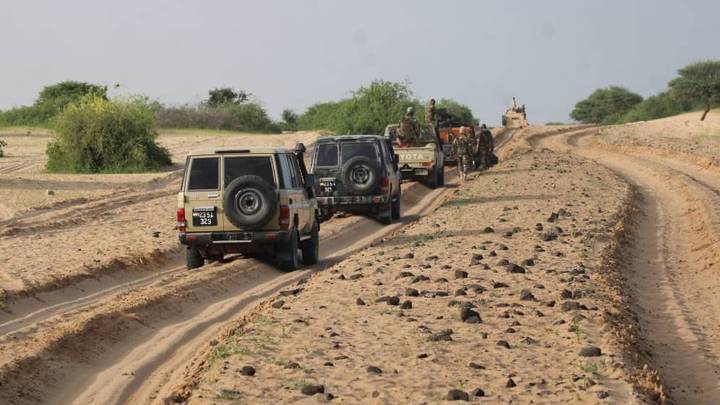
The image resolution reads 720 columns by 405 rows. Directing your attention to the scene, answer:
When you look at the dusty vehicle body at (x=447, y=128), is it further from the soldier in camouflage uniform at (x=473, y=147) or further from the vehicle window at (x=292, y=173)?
the vehicle window at (x=292, y=173)

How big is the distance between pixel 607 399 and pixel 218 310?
6.49 meters

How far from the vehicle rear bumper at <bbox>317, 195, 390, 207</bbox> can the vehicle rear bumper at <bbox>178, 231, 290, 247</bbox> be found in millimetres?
7076

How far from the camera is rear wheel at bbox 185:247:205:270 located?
1778cm

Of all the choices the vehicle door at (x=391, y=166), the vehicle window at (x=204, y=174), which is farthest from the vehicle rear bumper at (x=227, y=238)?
the vehicle door at (x=391, y=166)

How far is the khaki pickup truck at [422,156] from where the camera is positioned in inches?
1366

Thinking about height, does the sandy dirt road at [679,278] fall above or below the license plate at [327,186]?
below

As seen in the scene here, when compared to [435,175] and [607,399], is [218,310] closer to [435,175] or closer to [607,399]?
[607,399]

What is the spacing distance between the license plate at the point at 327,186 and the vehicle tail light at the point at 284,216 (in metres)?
7.05

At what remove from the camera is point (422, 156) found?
34.7m

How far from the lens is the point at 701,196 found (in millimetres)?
30688

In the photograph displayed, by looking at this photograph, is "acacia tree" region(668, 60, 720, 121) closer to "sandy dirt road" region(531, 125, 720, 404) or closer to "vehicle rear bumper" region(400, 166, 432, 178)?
"sandy dirt road" region(531, 125, 720, 404)

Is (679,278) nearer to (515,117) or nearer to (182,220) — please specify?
(182,220)

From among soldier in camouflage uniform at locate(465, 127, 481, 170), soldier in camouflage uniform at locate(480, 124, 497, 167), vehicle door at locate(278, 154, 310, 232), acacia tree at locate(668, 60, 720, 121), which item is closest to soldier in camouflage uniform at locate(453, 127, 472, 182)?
soldier in camouflage uniform at locate(465, 127, 481, 170)

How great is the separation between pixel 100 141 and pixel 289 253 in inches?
1086
